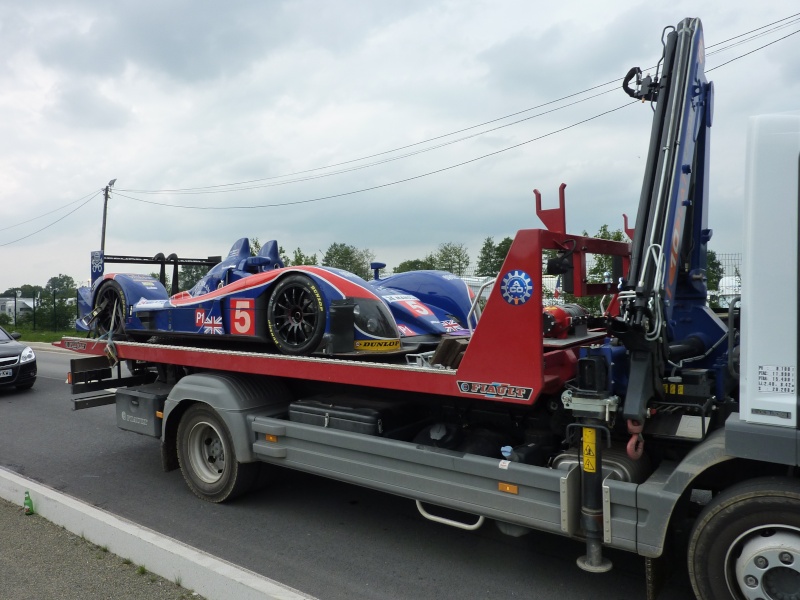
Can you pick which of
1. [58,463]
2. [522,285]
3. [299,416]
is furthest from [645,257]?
[58,463]

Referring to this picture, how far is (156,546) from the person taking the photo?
3.90 metres

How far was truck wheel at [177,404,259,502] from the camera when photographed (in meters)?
5.44

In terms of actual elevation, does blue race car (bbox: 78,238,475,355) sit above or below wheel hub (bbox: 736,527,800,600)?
above

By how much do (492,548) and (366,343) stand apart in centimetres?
179

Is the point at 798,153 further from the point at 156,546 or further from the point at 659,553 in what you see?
the point at 156,546

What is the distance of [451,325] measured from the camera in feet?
20.7

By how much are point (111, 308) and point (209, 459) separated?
8.27 ft

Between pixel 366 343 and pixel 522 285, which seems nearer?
pixel 522 285

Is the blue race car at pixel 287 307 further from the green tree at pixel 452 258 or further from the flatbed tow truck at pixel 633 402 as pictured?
the green tree at pixel 452 258

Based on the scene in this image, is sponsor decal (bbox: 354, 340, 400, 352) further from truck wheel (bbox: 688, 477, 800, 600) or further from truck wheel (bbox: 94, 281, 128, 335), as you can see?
truck wheel (bbox: 94, 281, 128, 335)

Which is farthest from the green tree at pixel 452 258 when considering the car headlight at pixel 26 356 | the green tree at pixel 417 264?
the car headlight at pixel 26 356

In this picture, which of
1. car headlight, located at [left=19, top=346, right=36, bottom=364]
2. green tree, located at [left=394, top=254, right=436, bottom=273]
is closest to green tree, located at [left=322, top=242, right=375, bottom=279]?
green tree, located at [left=394, top=254, right=436, bottom=273]

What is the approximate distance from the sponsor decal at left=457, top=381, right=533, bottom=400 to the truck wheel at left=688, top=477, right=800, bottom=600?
3.47 ft

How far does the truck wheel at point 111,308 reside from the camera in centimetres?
702
